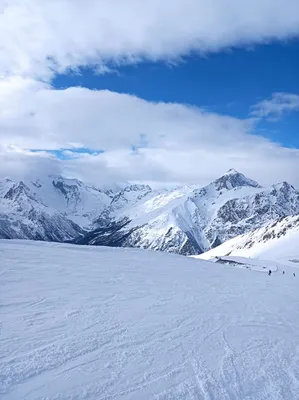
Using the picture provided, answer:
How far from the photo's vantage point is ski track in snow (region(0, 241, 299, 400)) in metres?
8.89

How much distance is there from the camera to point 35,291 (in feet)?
56.1

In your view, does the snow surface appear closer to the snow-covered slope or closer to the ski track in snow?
the snow-covered slope

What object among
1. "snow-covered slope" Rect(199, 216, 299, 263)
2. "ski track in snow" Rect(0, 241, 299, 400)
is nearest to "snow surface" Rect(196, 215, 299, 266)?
"snow-covered slope" Rect(199, 216, 299, 263)

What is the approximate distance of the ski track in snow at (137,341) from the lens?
8891 millimetres

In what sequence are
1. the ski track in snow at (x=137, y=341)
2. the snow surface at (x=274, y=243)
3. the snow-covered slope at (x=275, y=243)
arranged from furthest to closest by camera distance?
the snow-covered slope at (x=275, y=243) → the snow surface at (x=274, y=243) → the ski track in snow at (x=137, y=341)

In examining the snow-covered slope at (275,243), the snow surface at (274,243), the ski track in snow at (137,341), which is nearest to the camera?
Result: the ski track in snow at (137,341)

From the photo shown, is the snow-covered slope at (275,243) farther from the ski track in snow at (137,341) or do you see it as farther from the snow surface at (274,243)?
the ski track in snow at (137,341)

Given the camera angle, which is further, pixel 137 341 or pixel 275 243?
pixel 275 243

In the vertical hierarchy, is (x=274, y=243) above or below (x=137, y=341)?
above

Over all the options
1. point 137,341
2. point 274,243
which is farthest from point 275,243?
point 137,341

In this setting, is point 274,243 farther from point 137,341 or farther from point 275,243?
point 137,341

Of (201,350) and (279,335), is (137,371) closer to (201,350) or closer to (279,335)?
(201,350)

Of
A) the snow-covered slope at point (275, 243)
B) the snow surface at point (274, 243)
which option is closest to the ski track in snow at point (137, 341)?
the snow surface at point (274, 243)

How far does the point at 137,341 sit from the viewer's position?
470 inches
